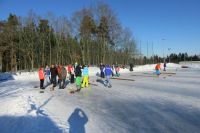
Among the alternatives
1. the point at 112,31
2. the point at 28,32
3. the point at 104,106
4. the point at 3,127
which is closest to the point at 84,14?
the point at 112,31

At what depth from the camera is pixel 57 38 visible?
6444 centimetres

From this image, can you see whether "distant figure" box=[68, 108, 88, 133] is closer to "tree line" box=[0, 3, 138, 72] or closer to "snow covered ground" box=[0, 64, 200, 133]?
"snow covered ground" box=[0, 64, 200, 133]

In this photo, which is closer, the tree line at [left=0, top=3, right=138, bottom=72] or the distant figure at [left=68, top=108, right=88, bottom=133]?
the distant figure at [left=68, top=108, right=88, bottom=133]

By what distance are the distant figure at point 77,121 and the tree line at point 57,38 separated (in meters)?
45.6

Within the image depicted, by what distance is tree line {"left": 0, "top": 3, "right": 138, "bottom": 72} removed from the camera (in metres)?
59.5

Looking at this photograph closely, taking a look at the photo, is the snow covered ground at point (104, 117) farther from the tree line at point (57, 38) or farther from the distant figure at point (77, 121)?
the tree line at point (57, 38)

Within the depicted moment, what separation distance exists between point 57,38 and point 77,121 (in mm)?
55301

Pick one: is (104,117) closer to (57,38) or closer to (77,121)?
(77,121)

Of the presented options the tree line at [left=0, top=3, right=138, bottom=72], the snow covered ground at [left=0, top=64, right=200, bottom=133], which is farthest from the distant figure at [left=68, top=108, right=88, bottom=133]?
the tree line at [left=0, top=3, right=138, bottom=72]

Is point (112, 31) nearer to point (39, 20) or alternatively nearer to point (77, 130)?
point (39, 20)

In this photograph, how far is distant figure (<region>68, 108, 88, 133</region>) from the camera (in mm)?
9086

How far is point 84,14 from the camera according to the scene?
198 ft

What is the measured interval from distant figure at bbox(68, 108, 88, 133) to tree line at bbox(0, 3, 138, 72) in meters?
45.6

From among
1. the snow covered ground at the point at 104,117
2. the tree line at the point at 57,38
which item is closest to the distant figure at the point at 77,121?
the snow covered ground at the point at 104,117
